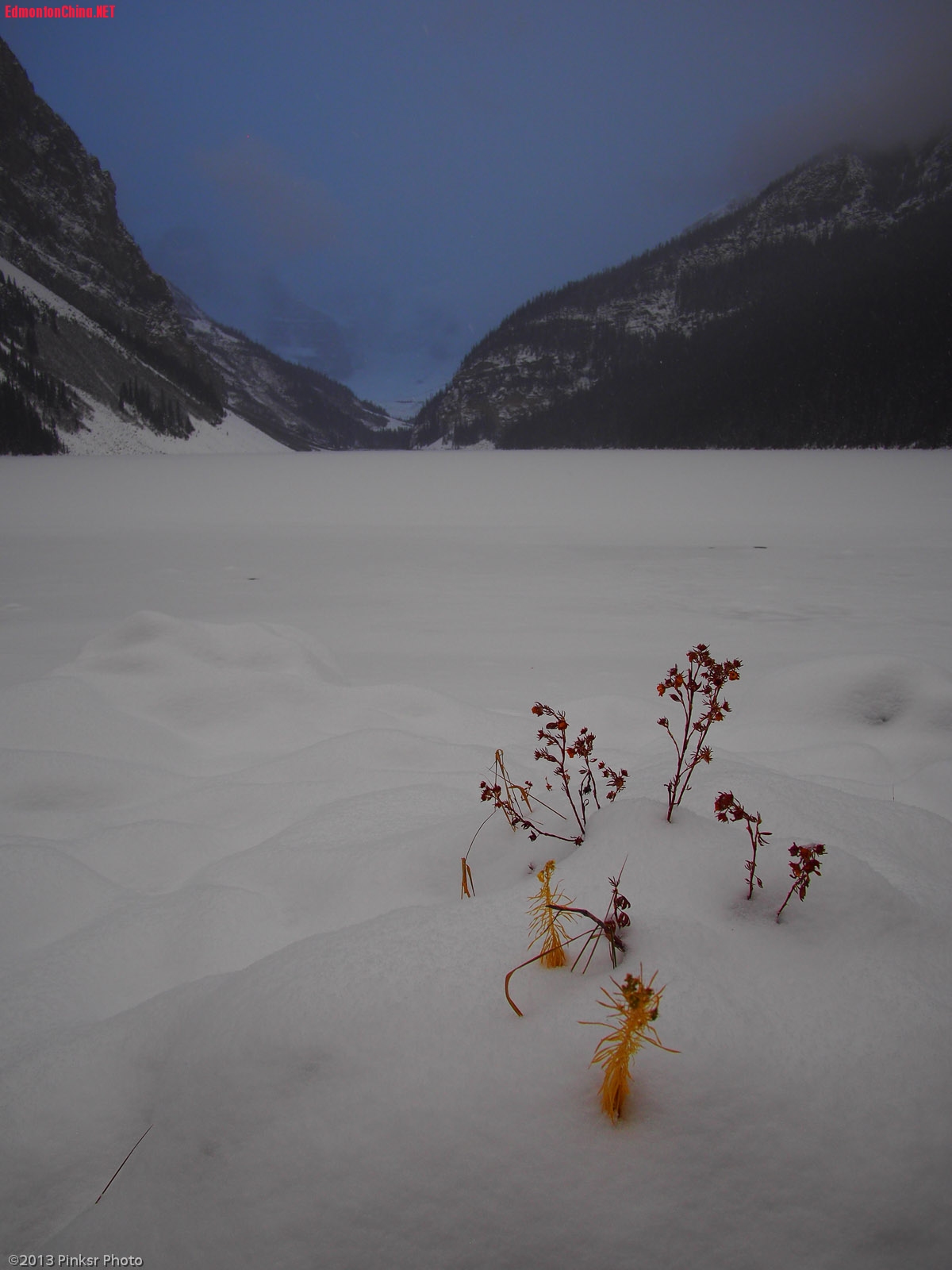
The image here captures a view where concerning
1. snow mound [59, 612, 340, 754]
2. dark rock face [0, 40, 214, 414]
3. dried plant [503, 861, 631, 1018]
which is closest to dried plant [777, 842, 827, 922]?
dried plant [503, 861, 631, 1018]

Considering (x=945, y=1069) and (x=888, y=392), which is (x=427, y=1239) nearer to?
(x=945, y=1069)

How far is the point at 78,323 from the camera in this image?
80.1 meters

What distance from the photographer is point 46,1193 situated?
104 cm

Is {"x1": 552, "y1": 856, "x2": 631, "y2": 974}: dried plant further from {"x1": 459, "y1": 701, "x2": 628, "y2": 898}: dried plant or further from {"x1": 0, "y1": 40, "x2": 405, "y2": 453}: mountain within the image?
{"x1": 0, "y1": 40, "x2": 405, "y2": 453}: mountain

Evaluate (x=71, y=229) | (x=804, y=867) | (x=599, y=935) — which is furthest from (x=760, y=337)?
(x=71, y=229)

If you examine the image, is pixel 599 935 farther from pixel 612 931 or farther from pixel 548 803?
pixel 548 803

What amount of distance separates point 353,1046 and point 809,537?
13454 mm

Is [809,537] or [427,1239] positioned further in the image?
[809,537]

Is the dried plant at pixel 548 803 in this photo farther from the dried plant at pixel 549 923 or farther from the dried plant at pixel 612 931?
the dried plant at pixel 612 931

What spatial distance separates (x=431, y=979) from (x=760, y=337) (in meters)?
104

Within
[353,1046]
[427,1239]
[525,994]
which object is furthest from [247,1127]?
[525,994]

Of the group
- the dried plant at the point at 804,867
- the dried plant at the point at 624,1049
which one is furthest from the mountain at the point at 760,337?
the dried plant at the point at 624,1049

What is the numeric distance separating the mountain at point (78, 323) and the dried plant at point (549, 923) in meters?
74.4

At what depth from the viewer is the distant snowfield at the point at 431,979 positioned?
2.84 feet
